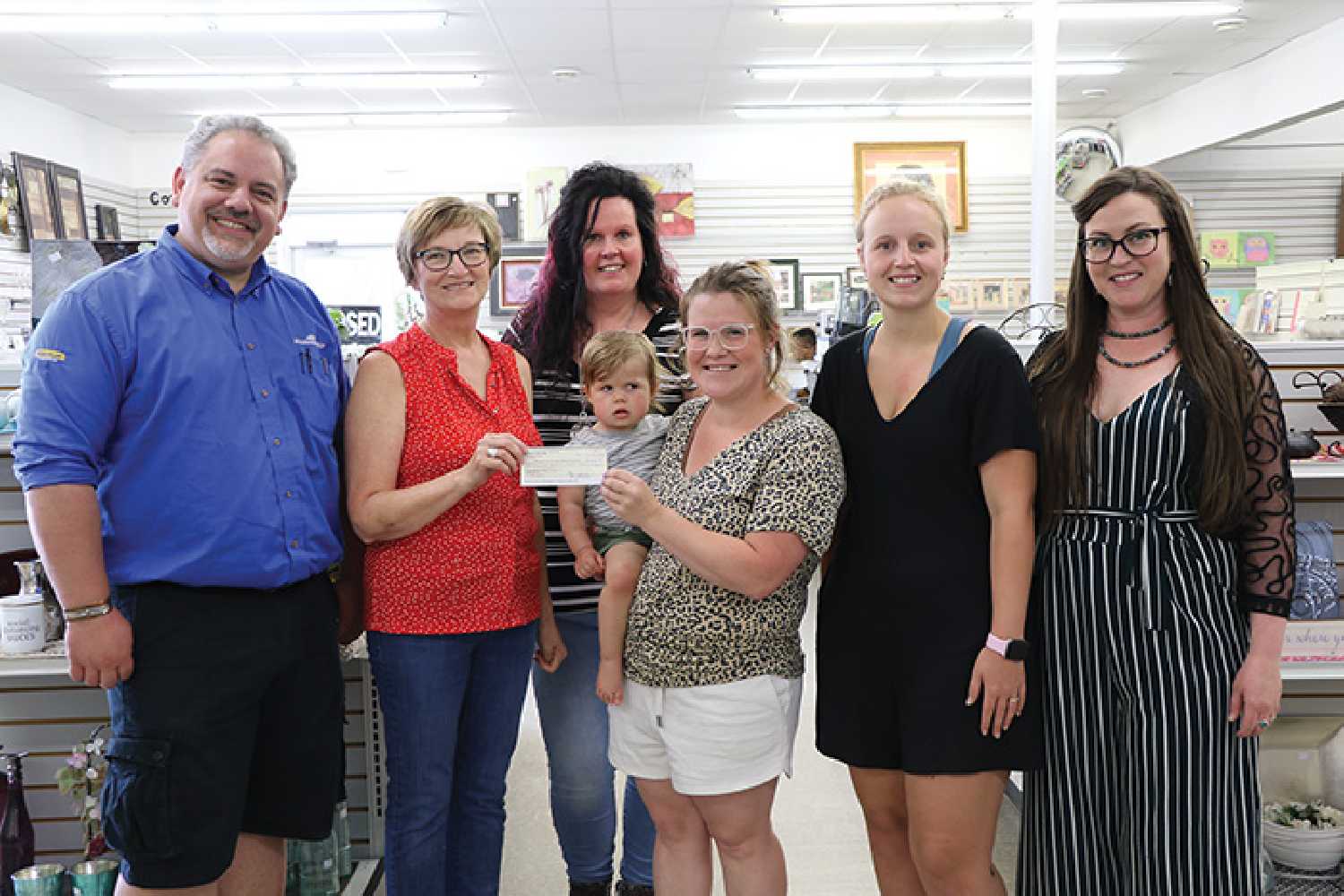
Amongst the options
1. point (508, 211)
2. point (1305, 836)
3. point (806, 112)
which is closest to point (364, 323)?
point (1305, 836)

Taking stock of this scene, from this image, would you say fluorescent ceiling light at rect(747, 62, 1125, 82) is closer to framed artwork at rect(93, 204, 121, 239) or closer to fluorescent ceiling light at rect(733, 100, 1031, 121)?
fluorescent ceiling light at rect(733, 100, 1031, 121)

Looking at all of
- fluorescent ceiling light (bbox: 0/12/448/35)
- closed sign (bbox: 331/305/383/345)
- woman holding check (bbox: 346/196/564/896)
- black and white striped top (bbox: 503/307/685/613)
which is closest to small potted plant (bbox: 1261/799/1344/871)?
black and white striped top (bbox: 503/307/685/613)

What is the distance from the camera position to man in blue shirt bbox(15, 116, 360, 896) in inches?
73.1

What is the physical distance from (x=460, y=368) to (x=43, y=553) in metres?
0.85

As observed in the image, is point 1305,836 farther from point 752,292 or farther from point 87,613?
point 87,613

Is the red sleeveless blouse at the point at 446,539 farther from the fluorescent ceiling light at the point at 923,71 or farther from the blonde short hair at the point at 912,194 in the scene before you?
the fluorescent ceiling light at the point at 923,71

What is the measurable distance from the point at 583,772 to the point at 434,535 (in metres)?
0.82

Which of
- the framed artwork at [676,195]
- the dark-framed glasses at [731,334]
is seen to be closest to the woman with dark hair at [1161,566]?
the dark-framed glasses at [731,334]

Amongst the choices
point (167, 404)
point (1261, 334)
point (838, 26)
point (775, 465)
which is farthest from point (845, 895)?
point (838, 26)

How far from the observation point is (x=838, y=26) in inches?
320

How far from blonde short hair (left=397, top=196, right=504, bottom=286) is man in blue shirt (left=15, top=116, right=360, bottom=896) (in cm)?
27

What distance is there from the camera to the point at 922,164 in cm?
1152

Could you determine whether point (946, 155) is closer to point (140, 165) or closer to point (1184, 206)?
point (140, 165)

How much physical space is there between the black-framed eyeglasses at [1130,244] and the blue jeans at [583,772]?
4.46 ft
